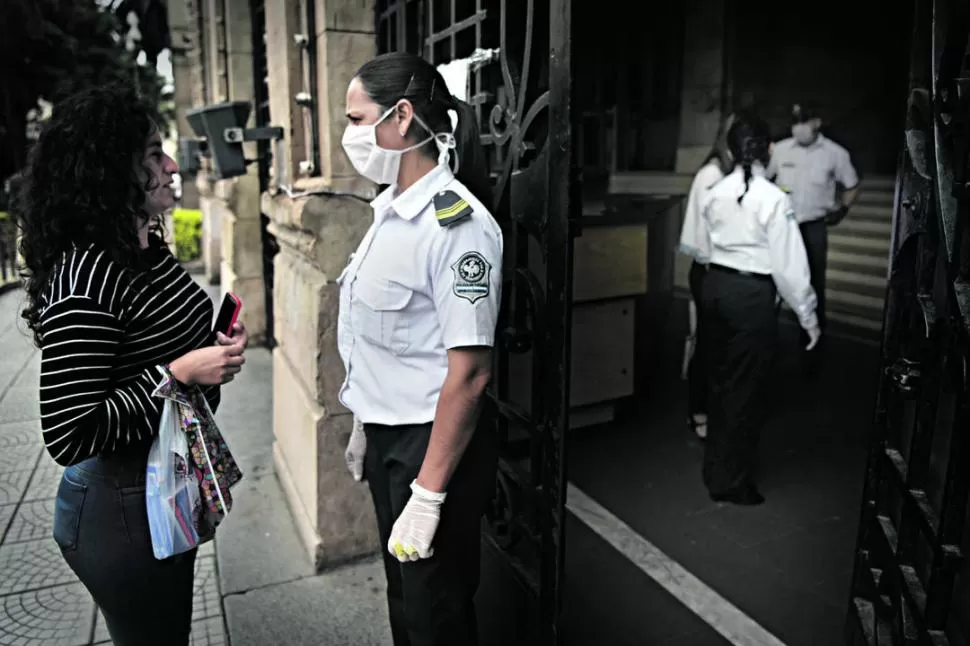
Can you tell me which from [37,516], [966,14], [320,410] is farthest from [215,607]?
[966,14]

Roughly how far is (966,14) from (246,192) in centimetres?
686

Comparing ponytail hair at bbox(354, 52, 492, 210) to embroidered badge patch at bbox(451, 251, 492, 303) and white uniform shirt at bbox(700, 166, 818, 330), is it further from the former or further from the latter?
white uniform shirt at bbox(700, 166, 818, 330)

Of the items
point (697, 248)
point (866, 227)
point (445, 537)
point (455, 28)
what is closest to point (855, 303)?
point (866, 227)

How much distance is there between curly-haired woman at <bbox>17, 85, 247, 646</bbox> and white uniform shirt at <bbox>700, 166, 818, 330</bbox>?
3.04 meters

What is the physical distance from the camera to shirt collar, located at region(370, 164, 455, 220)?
78.6 inches

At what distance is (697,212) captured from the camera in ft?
16.2

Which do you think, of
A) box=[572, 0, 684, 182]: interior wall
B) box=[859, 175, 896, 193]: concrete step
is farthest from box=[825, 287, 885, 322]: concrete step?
box=[572, 0, 684, 182]: interior wall

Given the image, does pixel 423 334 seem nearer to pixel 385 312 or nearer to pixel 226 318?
pixel 385 312

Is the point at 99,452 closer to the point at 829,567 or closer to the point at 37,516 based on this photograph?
the point at 37,516

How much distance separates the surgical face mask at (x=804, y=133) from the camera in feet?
23.3

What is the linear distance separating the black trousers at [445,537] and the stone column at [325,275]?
4.27 feet

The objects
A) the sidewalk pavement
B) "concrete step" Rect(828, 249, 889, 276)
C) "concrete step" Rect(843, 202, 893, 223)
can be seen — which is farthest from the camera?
"concrete step" Rect(843, 202, 893, 223)

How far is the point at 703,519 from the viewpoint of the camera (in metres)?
4.10

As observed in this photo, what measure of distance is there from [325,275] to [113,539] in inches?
66.2
